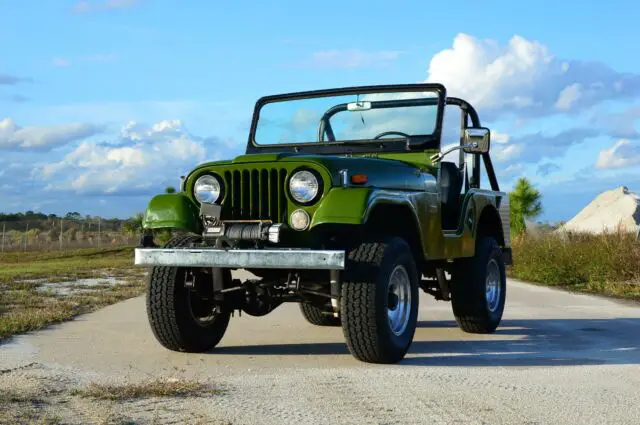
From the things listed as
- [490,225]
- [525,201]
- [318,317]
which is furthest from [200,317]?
[525,201]

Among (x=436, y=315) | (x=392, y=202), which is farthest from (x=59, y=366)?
(x=436, y=315)

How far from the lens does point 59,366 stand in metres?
7.00

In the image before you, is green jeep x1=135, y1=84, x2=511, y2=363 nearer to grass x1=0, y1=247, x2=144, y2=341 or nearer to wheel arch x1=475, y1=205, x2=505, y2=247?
wheel arch x1=475, y1=205, x2=505, y2=247

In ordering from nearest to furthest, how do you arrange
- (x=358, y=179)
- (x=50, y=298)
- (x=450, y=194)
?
1. (x=358, y=179)
2. (x=450, y=194)
3. (x=50, y=298)

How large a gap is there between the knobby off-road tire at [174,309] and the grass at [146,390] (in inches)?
57.1

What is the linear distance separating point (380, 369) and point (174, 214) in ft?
6.68

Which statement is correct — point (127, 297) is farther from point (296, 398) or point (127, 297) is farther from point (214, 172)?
point (296, 398)

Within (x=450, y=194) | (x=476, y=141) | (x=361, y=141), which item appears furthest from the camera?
(x=450, y=194)

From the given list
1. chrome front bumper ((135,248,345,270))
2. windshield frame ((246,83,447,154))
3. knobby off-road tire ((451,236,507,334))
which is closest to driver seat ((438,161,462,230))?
windshield frame ((246,83,447,154))

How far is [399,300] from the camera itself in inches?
290

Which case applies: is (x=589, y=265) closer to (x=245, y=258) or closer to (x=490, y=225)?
(x=490, y=225)

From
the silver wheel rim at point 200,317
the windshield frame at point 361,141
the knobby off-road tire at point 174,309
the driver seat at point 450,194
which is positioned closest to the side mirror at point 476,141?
the windshield frame at point 361,141

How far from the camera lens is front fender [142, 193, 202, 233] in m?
7.38

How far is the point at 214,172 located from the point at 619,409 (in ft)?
11.7
